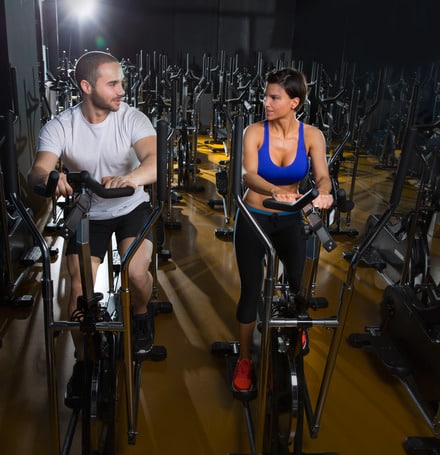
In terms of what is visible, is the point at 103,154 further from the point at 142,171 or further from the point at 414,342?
the point at 414,342

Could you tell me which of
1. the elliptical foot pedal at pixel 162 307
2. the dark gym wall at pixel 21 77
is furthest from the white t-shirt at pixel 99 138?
the dark gym wall at pixel 21 77

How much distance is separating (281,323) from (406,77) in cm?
454

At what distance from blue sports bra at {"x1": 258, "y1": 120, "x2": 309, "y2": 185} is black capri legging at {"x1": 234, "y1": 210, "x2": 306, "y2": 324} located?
0.53ft

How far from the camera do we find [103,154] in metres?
2.14

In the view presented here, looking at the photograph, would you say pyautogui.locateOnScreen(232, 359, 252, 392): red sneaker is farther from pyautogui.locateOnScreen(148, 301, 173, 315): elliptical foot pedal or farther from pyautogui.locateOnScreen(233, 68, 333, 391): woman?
pyautogui.locateOnScreen(148, 301, 173, 315): elliptical foot pedal

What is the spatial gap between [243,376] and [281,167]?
40.6 inches

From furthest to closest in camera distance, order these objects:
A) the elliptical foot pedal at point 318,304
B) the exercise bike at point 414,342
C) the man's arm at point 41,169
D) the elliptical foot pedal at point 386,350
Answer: the elliptical foot pedal at point 318,304 → the elliptical foot pedal at point 386,350 → the exercise bike at point 414,342 → the man's arm at point 41,169

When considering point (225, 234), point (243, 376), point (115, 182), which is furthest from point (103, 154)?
point (225, 234)

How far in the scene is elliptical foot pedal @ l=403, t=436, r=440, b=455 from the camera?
2.20 meters

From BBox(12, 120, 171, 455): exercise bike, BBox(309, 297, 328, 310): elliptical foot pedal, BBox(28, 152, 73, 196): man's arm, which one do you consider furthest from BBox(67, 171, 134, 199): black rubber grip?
BBox(309, 297, 328, 310): elliptical foot pedal

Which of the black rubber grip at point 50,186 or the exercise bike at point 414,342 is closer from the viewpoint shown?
the black rubber grip at point 50,186

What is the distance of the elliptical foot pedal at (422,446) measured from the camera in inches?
86.4

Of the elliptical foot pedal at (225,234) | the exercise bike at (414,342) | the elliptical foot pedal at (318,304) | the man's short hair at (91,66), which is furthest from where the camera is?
the elliptical foot pedal at (225,234)

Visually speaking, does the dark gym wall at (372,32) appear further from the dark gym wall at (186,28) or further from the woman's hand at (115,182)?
the woman's hand at (115,182)
